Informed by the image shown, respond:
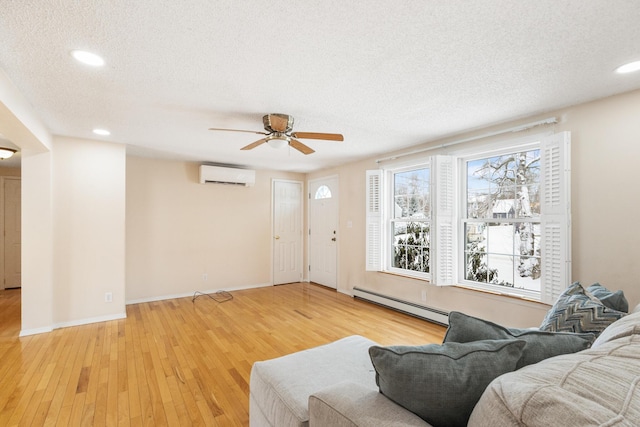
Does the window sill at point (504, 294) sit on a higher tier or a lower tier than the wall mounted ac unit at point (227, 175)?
lower

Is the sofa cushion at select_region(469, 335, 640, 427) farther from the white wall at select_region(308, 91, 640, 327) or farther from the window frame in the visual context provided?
the window frame

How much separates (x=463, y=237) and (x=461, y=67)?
2253 mm

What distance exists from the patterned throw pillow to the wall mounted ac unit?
4.81m

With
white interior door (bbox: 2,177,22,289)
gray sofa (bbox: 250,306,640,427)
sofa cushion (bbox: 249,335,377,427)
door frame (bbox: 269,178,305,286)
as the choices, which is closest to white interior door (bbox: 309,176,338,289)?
door frame (bbox: 269,178,305,286)

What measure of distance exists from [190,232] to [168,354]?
8.57 ft

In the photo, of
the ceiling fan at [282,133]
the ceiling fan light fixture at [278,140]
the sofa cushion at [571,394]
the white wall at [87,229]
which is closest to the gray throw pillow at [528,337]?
the sofa cushion at [571,394]

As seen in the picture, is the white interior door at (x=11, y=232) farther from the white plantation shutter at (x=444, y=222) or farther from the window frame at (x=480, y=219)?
the window frame at (x=480, y=219)

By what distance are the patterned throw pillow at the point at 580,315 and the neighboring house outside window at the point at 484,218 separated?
1.18 meters

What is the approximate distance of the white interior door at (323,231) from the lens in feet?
18.9

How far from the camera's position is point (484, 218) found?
352 centimetres

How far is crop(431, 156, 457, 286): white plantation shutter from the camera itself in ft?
12.0

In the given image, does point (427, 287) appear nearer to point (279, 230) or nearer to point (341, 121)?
point (341, 121)

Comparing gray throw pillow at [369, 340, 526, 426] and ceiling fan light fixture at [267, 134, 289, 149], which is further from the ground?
ceiling fan light fixture at [267, 134, 289, 149]

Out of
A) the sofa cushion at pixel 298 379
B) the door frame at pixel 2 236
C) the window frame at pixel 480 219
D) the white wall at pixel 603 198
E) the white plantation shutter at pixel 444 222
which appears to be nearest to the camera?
the sofa cushion at pixel 298 379
